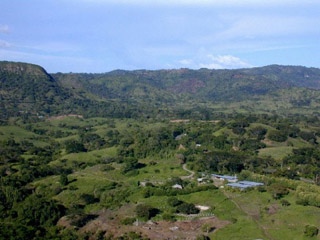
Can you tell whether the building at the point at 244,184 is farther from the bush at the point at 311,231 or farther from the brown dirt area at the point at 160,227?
the bush at the point at 311,231

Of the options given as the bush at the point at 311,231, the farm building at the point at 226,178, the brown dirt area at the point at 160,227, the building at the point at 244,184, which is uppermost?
the building at the point at 244,184

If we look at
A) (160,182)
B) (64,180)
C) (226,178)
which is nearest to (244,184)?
(226,178)

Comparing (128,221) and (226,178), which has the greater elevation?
(226,178)

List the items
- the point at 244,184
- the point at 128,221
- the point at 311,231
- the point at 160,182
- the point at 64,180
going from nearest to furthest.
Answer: the point at 311,231
the point at 128,221
the point at 244,184
the point at 160,182
the point at 64,180

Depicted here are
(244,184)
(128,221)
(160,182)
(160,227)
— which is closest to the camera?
(160,227)

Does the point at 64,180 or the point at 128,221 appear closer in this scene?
the point at 128,221

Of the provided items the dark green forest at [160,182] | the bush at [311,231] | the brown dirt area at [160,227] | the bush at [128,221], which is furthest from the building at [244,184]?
the bush at [128,221]

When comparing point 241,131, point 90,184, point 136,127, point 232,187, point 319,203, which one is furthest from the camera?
point 136,127

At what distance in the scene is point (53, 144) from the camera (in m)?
117

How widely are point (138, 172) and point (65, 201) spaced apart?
16180 mm

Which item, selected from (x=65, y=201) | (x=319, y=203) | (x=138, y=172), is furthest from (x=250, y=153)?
(x=65, y=201)

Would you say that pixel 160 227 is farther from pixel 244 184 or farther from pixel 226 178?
pixel 226 178

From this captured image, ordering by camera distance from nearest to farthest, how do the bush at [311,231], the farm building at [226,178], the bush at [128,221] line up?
the bush at [311,231]
the bush at [128,221]
the farm building at [226,178]

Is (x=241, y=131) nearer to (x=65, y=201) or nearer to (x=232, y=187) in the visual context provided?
(x=232, y=187)
